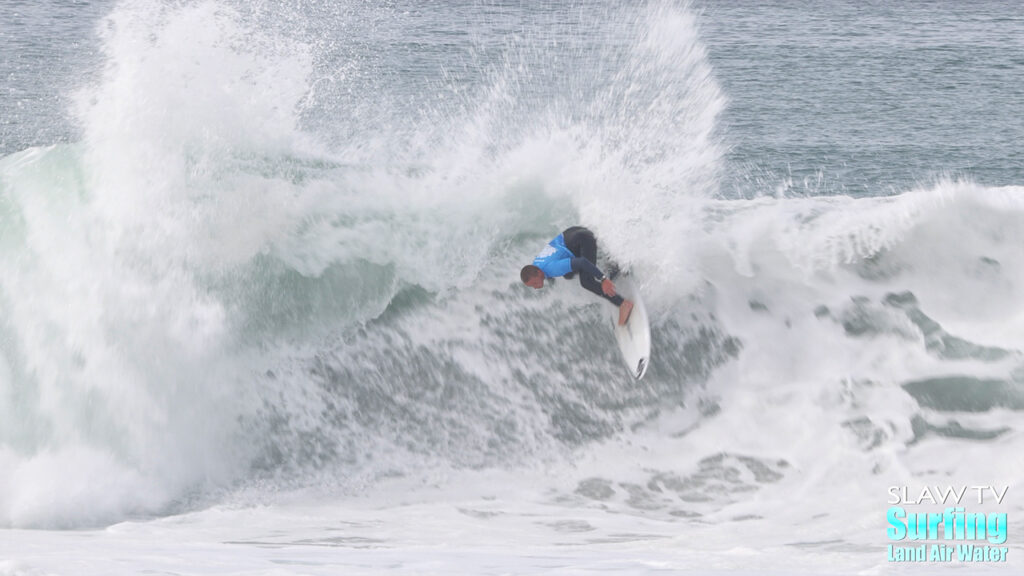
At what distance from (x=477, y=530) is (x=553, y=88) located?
10.4 meters

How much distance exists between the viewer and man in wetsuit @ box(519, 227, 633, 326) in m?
9.73

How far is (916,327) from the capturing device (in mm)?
10555

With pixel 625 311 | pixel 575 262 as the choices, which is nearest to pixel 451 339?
pixel 575 262

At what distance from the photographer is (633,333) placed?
1014cm

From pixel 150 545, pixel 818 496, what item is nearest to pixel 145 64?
pixel 150 545

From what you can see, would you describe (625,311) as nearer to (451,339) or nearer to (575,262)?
(575,262)

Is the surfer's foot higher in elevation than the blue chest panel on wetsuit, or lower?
lower

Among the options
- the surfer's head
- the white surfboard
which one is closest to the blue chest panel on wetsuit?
the surfer's head

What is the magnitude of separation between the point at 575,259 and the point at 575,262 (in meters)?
0.03

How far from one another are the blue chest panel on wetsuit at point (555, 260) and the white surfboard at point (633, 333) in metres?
0.68

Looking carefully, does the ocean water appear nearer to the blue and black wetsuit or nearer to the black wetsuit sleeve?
the blue and black wetsuit

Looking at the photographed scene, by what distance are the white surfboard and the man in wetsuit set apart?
0.56ft

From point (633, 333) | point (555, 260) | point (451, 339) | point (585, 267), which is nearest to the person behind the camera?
point (585, 267)

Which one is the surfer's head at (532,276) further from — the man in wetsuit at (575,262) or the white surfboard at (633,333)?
the white surfboard at (633,333)
